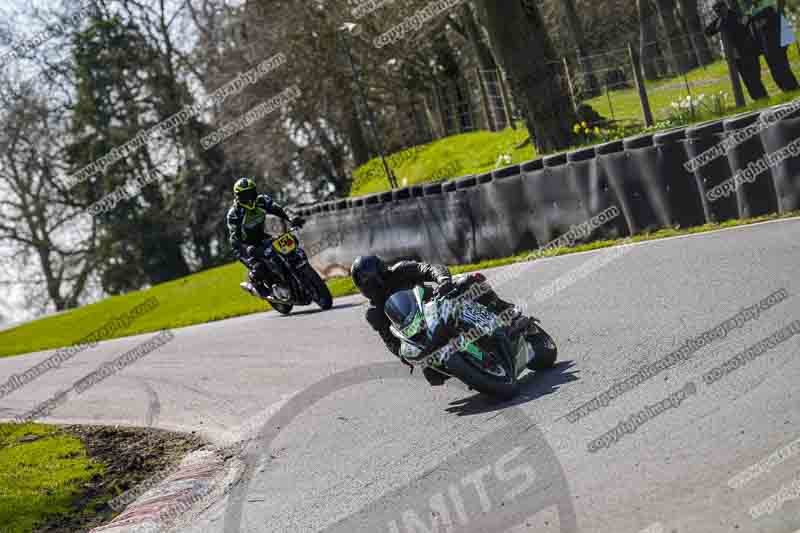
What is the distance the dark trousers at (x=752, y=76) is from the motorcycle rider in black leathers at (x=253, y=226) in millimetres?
7540

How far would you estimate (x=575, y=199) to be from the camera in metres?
15.0

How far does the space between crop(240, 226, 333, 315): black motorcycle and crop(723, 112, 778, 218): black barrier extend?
254 inches

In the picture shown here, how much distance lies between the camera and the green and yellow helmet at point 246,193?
15961 millimetres

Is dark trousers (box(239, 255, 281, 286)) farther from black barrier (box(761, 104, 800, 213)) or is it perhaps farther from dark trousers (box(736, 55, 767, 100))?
dark trousers (box(736, 55, 767, 100))

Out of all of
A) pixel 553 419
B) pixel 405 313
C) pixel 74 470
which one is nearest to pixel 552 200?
pixel 405 313

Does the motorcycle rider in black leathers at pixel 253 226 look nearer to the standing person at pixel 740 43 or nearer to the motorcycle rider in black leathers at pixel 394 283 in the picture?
the motorcycle rider in black leathers at pixel 394 283

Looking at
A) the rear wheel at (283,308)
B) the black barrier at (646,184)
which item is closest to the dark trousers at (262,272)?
the rear wheel at (283,308)

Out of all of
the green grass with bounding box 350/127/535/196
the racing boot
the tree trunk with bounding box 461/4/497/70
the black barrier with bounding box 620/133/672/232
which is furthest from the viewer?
the tree trunk with bounding box 461/4/497/70

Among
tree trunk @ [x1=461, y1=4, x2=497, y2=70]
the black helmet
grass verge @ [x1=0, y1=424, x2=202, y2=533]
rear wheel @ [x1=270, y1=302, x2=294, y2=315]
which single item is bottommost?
rear wheel @ [x1=270, y1=302, x2=294, y2=315]

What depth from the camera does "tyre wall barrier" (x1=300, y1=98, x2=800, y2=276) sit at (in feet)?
41.0

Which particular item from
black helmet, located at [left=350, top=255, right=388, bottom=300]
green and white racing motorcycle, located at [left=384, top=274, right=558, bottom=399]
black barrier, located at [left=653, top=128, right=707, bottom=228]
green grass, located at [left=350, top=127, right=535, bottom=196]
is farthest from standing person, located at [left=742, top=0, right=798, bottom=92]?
black helmet, located at [left=350, top=255, right=388, bottom=300]

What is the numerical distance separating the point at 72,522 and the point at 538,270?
7279 millimetres

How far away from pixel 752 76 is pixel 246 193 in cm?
829

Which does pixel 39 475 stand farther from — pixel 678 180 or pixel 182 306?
pixel 182 306
